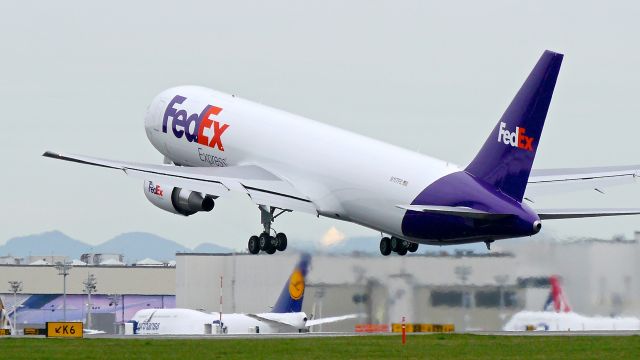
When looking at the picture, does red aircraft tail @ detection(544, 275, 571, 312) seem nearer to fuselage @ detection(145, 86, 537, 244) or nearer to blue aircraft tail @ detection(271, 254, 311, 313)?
fuselage @ detection(145, 86, 537, 244)

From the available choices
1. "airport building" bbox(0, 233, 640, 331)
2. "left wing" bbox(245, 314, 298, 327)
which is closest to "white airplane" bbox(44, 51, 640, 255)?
"airport building" bbox(0, 233, 640, 331)

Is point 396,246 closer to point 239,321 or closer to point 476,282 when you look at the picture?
point 476,282

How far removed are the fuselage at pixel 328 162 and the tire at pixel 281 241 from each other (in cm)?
251

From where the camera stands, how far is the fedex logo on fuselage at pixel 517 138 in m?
55.5

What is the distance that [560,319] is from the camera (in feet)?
227

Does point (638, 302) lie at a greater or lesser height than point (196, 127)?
lesser

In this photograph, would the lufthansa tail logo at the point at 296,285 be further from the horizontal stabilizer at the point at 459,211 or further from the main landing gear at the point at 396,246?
the horizontal stabilizer at the point at 459,211

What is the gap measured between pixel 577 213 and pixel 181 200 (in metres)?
18.8

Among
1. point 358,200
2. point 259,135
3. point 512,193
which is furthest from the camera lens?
point 259,135

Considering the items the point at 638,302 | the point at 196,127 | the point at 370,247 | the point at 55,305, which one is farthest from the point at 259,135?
the point at 55,305

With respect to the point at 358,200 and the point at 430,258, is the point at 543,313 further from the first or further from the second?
the point at 358,200

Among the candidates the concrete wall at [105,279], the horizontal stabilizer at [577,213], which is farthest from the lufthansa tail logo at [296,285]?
the concrete wall at [105,279]

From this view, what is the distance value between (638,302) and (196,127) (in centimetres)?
2133

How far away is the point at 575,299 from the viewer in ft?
224
